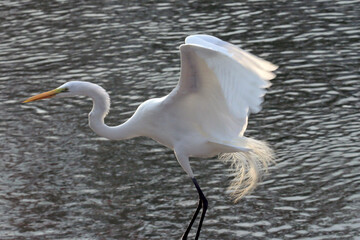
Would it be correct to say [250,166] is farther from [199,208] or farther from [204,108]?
[204,108]

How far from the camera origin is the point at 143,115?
6.87 meters

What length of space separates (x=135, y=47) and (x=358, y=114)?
430 centimetres

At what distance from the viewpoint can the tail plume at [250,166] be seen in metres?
7.00

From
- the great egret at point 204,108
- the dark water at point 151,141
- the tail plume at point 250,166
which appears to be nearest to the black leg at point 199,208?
the great egret at point 204,108

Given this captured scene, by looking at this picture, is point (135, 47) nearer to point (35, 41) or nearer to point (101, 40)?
point (101, 40)

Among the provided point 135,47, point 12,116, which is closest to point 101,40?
point 135,47

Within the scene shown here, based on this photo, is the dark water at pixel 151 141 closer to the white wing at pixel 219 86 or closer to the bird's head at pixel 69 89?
the white wing at pixel 219 86

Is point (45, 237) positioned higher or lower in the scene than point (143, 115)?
lower

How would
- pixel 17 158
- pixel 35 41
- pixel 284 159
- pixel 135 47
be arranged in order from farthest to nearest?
pixel 35 41 < pixel 135 47 < pixel 17 158 < pixel 284 159

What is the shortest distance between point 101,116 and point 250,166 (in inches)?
60.0

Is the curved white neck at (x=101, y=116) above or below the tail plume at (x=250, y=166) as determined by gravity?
above

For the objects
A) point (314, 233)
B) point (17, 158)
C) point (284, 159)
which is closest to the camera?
point (314, 233)

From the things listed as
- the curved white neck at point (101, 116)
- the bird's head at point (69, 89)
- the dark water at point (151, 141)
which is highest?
the bird's head at point (69, 89)

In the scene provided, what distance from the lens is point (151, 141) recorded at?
9258mm
